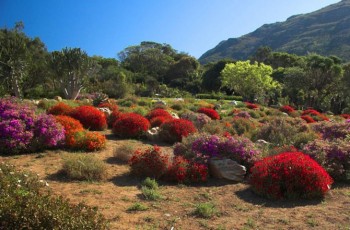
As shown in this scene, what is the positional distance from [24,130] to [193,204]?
20.5 feet

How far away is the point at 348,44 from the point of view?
470 ft

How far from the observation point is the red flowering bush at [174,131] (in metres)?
13.9

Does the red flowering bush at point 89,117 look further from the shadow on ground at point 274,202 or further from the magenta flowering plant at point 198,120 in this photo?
the shadow on ground at point 274,202

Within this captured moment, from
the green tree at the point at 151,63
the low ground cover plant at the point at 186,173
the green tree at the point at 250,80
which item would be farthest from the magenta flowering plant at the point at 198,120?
the green tree at the point at 151,63

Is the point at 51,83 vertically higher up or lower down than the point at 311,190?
higher up

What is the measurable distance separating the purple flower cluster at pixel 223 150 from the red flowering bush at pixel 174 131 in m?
3.28

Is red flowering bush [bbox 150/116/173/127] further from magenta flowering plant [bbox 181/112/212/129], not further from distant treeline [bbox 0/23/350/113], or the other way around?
distant treeline [bbox 0/23/350/113]

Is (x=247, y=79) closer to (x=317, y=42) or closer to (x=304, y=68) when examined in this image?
(x=304, y=68)

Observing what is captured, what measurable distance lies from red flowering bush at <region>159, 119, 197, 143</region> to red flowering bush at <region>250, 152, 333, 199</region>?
5648 millimetres

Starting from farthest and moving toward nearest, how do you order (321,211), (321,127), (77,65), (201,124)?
1. (77,65)
2. (201,124)
3. (321,127)
4. (321,211)

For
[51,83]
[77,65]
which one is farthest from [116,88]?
[51,83]

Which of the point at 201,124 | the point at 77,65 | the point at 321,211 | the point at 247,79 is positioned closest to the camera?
the point at 321,211

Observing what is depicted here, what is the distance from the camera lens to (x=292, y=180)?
324 inches

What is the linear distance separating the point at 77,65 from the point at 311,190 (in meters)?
25.7
